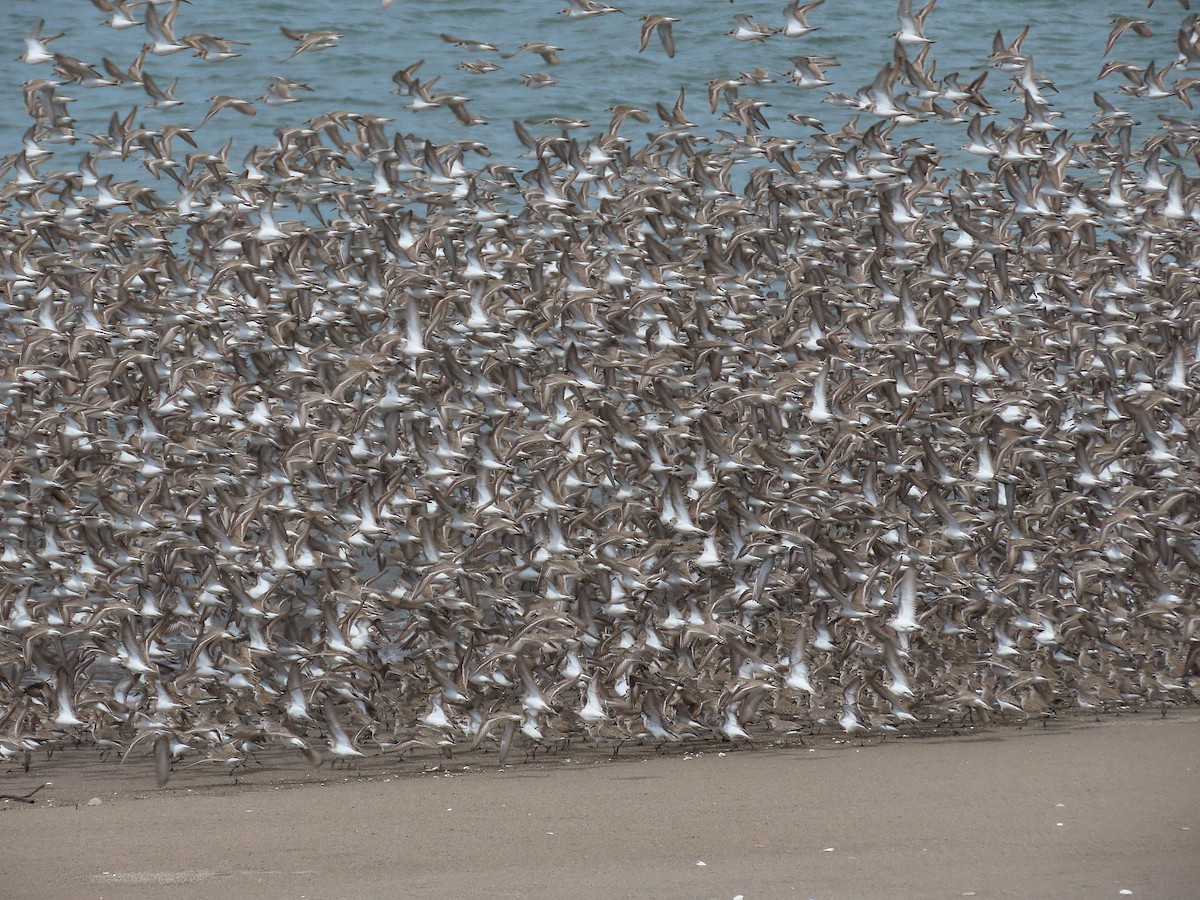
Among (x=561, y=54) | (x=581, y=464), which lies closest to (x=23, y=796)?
(x=581, y=464)

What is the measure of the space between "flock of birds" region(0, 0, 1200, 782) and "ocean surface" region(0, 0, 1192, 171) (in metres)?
12.4

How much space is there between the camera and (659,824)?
24.1 ft

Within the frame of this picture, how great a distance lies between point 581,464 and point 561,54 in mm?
15930

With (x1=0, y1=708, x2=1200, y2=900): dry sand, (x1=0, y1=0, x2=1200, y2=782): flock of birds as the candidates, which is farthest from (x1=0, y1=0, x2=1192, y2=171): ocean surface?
(x1=0, y1=708, x2=1200, y2=900): dry sand

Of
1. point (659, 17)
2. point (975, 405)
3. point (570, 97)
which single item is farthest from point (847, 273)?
point (570, 97)

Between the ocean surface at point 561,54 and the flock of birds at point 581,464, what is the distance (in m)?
12.4

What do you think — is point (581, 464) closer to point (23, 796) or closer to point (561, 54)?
point (23, 796)

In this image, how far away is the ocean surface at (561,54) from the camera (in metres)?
22.5

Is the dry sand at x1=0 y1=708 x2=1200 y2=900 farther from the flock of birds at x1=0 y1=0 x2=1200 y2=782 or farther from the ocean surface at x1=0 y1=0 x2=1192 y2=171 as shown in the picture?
the ocean surface at x1=0 y1=0 x2=1192 y2=171

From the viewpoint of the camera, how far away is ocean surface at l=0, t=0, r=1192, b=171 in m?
22.5

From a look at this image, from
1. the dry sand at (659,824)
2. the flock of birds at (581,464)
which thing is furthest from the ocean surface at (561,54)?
the dry sand at (659,824)

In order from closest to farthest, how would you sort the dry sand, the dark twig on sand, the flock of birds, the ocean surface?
1. the dry sand
2. the dark twig on sand
3. the flock of birds
4. the ocean surface

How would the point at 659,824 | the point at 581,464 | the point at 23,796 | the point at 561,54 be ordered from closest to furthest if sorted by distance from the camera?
the point at 659,824
the point at 23,796
the point at 581,464
the point at 561,54

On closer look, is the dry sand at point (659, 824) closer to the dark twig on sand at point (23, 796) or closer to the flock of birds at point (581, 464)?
the dark twig on sand at point (23, 796)
